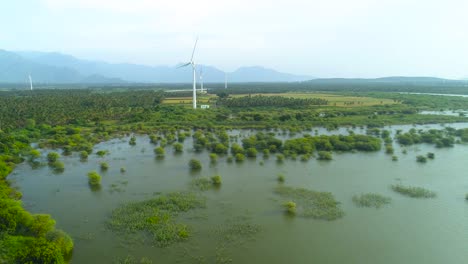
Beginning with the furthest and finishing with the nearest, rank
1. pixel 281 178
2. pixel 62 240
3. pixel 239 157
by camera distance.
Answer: pixel 239 157
pixel 281 178
pixel 62 240

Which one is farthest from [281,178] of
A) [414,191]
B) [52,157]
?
[52,157]

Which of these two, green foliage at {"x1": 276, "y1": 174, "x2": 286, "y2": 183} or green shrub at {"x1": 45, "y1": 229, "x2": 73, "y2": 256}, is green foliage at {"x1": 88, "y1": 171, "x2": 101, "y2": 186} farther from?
green foliage at {"x1": 276, "y1": 174, "x2": 286, "y2": 183}

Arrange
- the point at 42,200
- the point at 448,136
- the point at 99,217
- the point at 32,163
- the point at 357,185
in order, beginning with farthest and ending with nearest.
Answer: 1. the point at 448,136
2. the point at 32,163
3. the point at 357,185
4. the point at 42,200
5. the point at 99,217

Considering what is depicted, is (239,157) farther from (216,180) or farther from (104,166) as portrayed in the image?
(104,166)

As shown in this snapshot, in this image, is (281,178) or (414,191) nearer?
(414,191)

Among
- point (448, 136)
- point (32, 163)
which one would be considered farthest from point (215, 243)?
point (448, 136)

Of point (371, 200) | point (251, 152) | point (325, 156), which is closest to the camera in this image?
point (371, 200)

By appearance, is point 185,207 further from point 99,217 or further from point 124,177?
point 124,177
